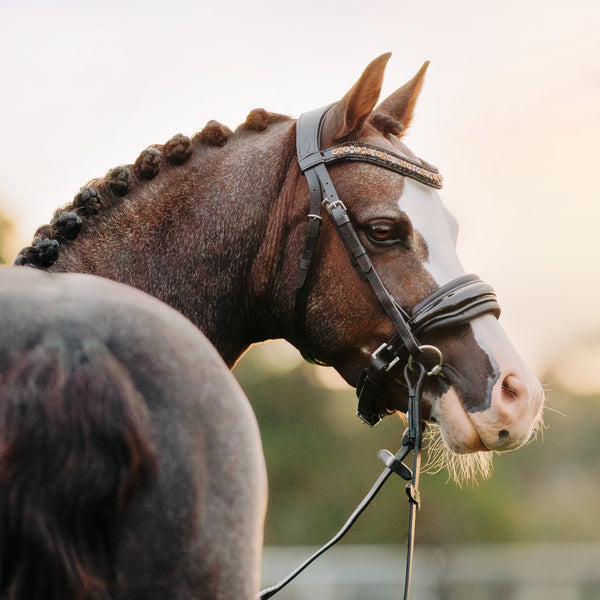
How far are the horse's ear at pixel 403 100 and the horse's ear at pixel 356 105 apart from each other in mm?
344

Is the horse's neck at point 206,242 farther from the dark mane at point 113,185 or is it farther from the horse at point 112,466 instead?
the horse at point 112,466

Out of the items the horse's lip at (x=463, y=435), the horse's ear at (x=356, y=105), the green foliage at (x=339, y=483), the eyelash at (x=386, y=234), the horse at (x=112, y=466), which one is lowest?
the green foliage at (x=339, y=483)

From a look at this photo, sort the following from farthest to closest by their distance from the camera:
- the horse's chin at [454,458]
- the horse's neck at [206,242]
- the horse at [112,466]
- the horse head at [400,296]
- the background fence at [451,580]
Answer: the background fence at [451,580] → the horse's chin at [454,458] → the horse's neck at [206,242] → the horse head at [400,296] → the horse at [112,466]

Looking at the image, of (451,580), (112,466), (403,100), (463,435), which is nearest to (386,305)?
(463,435)

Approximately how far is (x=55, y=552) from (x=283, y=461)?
33.5m

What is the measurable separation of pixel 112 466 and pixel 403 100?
309 centimetres

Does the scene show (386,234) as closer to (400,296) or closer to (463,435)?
(400,296)

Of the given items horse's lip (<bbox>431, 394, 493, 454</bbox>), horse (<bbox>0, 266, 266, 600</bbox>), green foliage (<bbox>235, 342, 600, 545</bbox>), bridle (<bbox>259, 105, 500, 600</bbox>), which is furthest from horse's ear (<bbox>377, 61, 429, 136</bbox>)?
green foliage (<bbox>235, 342, 600, 545</bbox>)

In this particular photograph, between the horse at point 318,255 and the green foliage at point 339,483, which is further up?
the horse at point 318,255

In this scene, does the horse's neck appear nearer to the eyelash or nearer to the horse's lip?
the eyelash

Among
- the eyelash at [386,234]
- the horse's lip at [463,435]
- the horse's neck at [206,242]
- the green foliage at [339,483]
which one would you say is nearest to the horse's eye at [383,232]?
the eyelash at [386,234]

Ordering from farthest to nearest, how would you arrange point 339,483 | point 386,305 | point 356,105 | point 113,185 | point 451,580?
point 339,483 < point 451,580 < point 356,105 < point 113,185 < point 386,305

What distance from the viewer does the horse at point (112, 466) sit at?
1167 millimetres

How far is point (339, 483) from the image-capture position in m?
33.4
